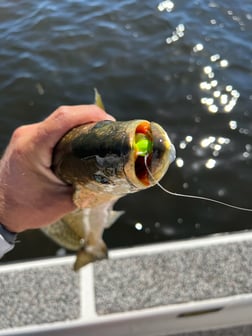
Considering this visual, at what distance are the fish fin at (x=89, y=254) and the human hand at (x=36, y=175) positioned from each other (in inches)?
25.1

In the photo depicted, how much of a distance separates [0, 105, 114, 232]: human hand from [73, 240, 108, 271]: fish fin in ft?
2.09

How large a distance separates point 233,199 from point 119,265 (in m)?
2.46

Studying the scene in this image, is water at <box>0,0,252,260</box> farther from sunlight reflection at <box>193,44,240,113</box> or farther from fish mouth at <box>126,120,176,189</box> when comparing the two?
fish mouth at <box>126,120,176,189</box>

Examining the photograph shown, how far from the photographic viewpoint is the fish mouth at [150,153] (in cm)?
163

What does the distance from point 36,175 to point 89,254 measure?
0.97 m

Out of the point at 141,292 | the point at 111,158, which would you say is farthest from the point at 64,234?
the point at 111,158

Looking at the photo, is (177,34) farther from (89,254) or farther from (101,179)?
(101,179)

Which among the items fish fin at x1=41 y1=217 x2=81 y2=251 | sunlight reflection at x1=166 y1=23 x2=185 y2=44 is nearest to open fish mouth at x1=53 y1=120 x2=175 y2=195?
fish fin at x1=41 y1=217 x2=81 y2=251

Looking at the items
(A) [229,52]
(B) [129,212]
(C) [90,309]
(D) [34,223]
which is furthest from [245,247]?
(A) [229,52]

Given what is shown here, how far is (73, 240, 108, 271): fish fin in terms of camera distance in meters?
2.97

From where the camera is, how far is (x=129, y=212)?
5.43m

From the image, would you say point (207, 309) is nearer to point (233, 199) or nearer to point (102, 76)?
point (233, 199)

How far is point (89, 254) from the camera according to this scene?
9.78 feet

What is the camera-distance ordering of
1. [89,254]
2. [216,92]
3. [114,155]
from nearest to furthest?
1. [114,155]
2. [89,254]
3. [216,92]
